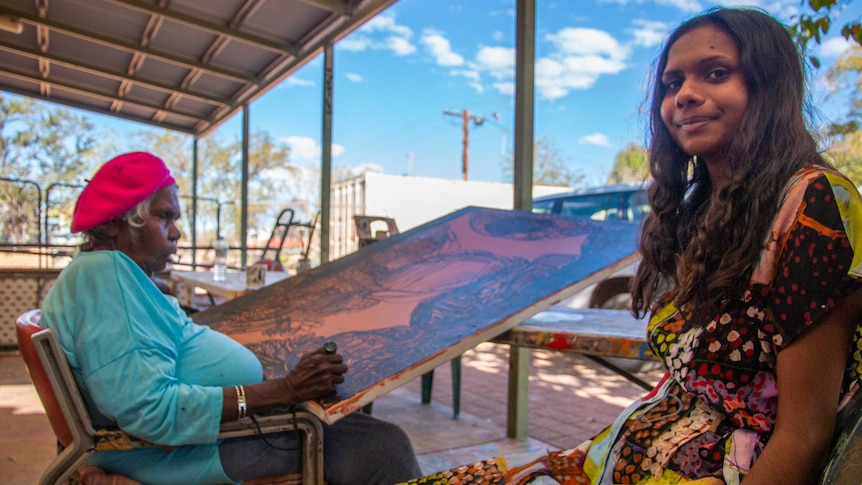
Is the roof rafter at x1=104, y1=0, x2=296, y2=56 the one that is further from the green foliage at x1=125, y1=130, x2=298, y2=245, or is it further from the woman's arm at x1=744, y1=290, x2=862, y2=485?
the green foliage at x1=125, y1=130, x2=298, y2=245

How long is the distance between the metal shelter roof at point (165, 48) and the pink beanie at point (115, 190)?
382 centimetres

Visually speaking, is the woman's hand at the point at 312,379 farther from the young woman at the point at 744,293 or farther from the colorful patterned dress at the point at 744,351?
the colorful patterned dress at the point at 744,351

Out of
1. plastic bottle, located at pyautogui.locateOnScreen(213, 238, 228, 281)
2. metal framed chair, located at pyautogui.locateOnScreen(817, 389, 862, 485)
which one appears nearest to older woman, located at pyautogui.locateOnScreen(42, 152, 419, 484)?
metal framed chair, located at pyautogui.locateOnScreen(817, 389, 862, 485)

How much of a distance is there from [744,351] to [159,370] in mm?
1239

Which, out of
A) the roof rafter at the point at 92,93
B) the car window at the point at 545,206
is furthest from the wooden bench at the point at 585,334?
the roof rafter at the point at 92,93

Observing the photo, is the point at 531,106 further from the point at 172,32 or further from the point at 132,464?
the point at 172,32

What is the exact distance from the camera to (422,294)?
223 cm

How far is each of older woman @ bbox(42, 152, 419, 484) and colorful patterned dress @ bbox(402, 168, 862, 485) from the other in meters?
0.76

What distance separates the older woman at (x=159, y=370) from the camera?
1379 millimetres

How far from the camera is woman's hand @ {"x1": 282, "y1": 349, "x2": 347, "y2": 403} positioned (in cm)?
148

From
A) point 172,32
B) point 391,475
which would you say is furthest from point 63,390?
point 172,32

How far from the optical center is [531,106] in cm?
359

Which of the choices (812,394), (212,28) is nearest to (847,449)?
(812,394)

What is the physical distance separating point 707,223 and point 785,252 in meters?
0.18
